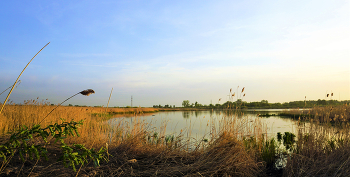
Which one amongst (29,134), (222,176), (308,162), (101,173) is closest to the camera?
(29,134)

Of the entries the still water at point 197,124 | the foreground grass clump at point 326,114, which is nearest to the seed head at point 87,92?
the still water at point 197,124

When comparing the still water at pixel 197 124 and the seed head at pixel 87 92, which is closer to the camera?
the seed head at pixel 87 92

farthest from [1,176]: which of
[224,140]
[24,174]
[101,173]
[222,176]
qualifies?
[224,140]

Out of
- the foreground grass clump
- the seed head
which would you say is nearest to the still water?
the foreground grass clump

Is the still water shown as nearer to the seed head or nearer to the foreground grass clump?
the foreground grass clump

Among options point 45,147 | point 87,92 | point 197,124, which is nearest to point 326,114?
point 87,92

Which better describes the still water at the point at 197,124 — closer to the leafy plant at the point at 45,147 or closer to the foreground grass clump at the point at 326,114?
the foreground grass clump at the point at 326,114

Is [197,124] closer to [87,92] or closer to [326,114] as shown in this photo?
[326,114]

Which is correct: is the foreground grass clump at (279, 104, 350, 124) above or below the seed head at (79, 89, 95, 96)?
below

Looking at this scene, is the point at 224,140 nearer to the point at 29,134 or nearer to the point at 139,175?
the point at 139,175

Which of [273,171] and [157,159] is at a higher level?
[157,159]

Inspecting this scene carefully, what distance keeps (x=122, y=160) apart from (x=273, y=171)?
292 centimetres

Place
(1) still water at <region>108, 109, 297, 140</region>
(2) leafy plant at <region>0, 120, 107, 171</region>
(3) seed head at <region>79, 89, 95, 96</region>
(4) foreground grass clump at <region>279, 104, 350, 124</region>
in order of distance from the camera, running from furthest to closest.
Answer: (4) foreground grass clump at <region>279, 104, 350, 124</region> → (1) still water at <region>108, 109, 297, 140</region> → (3) seed head at <region>79, 89, 95, 96</region> → (2) leafy plant at <region>0, 120, 107, 171</region>

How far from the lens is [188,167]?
275cm
